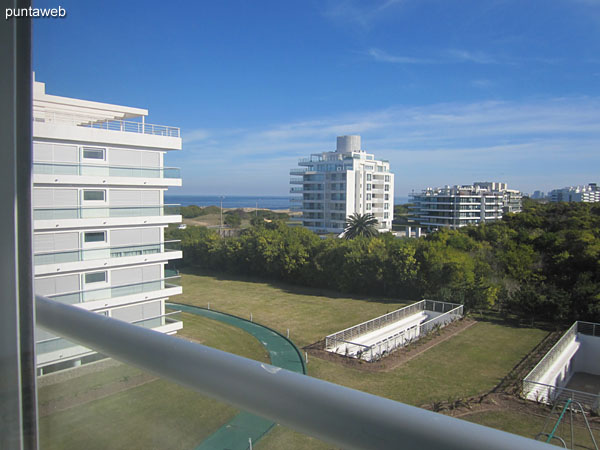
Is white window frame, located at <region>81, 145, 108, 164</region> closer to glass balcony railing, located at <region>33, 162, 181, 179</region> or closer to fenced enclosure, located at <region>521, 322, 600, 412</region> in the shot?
glass balcony railing, located at <region>33, 162, 181, 179</region>

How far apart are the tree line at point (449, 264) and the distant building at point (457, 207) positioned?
45.0ft

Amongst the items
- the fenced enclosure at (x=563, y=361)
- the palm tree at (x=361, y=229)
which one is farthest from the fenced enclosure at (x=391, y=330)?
the palm tree at (x=361, y=229)

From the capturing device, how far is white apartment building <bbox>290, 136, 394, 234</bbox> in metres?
25.2

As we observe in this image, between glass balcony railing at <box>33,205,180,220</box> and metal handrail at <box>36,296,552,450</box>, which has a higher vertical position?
glass balcony railing at <box>33,205,180,220</box>

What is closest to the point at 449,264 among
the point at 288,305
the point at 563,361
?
the point at 563,361

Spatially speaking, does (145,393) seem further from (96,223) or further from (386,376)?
(386,376)

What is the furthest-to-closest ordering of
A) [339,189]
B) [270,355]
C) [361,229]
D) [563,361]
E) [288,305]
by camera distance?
[339,189]
[361,229]
[288,305]
[270,355]
[563,361]

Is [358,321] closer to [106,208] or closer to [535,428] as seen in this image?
[106,208]

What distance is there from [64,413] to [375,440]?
1.68 ft

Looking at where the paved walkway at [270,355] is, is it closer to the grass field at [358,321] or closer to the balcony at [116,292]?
the grass field at [358,321]

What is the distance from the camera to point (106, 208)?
215cm

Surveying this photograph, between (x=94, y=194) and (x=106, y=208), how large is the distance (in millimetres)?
119

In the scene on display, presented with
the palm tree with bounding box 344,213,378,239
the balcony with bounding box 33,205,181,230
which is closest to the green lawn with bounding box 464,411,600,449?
the balcony with bounding box 33,205,181,230

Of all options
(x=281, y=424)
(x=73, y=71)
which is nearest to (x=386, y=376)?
(x=73, y=71)
